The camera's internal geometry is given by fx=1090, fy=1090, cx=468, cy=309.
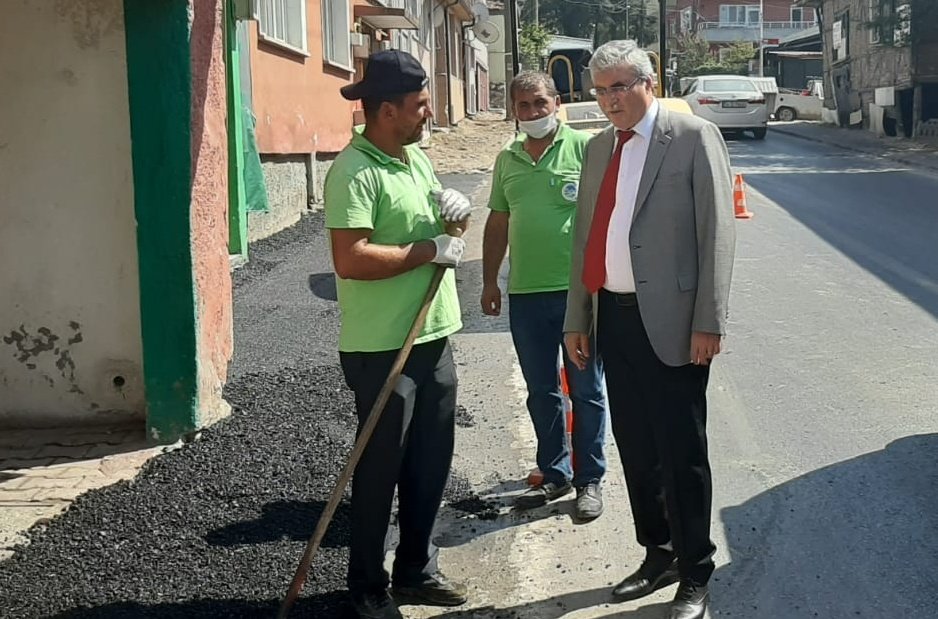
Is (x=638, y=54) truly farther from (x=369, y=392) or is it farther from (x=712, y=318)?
(x=369, y=392)

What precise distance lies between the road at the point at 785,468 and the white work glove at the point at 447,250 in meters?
1.24

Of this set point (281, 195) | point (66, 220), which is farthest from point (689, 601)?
point (281, 195)

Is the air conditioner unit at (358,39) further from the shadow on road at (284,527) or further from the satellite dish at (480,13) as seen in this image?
the shadow on road at (284,527)

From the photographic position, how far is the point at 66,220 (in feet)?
18.7

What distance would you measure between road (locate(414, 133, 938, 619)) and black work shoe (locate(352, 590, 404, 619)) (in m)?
0.25

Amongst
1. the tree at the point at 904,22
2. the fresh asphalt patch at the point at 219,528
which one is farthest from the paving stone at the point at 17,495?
the tree at the point at 904,22

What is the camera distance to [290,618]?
3695 mm

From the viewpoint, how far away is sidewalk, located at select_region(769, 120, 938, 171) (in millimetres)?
22812

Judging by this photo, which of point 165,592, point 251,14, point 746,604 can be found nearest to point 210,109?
point 165,592

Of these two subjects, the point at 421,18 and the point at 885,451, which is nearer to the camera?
the point at 885,451

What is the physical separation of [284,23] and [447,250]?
1157cm

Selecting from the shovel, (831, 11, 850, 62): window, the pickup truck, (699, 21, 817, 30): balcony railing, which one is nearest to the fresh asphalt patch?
the shovel

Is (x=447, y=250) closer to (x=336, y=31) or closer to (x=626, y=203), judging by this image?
(x=626, y=203)

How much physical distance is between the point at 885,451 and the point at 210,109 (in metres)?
3.79
